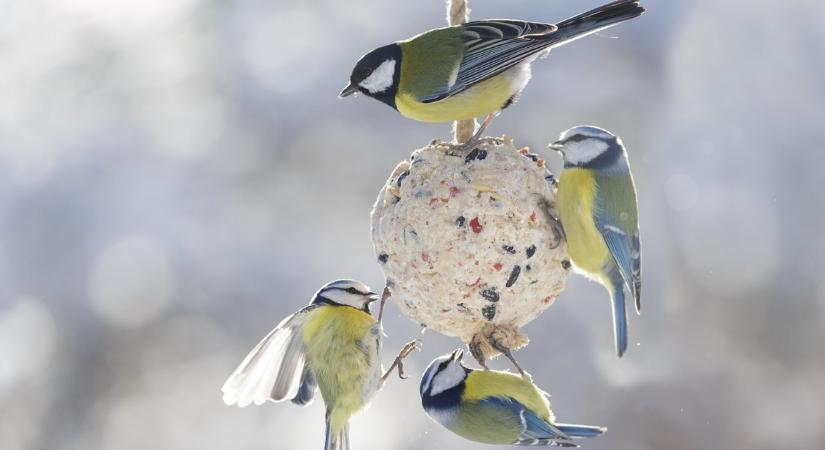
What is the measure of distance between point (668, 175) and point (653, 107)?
0.41 meters

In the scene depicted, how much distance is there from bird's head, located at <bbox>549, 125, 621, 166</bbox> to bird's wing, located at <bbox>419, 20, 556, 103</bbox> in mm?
250

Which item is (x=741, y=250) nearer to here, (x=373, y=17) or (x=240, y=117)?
(x=373, y=17)

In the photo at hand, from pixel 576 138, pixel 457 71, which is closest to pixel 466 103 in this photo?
pixel 457 71

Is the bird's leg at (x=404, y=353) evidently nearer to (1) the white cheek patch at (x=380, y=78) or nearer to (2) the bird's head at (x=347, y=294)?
(2) the bird's head at (x=347, y=294)

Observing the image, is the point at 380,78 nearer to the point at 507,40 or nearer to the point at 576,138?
the point at 507,40

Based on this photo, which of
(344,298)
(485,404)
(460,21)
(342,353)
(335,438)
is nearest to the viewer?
(460,21)

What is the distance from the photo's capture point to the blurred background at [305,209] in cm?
543

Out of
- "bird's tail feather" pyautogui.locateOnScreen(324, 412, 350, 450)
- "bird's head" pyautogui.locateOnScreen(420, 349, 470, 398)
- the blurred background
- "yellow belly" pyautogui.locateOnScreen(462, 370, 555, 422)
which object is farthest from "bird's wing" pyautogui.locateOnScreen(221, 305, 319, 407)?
the blurred background

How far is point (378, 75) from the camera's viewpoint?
112 inches

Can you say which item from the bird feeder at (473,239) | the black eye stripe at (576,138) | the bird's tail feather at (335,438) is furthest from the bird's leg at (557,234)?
the bird's tail feather at (335,438)

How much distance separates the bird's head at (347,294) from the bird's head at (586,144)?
0.71 metres

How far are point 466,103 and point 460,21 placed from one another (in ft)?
0.83

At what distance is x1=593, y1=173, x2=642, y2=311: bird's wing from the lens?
9.27 ft

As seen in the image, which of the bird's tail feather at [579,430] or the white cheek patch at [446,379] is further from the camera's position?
the white cheek patch at [446,379]
